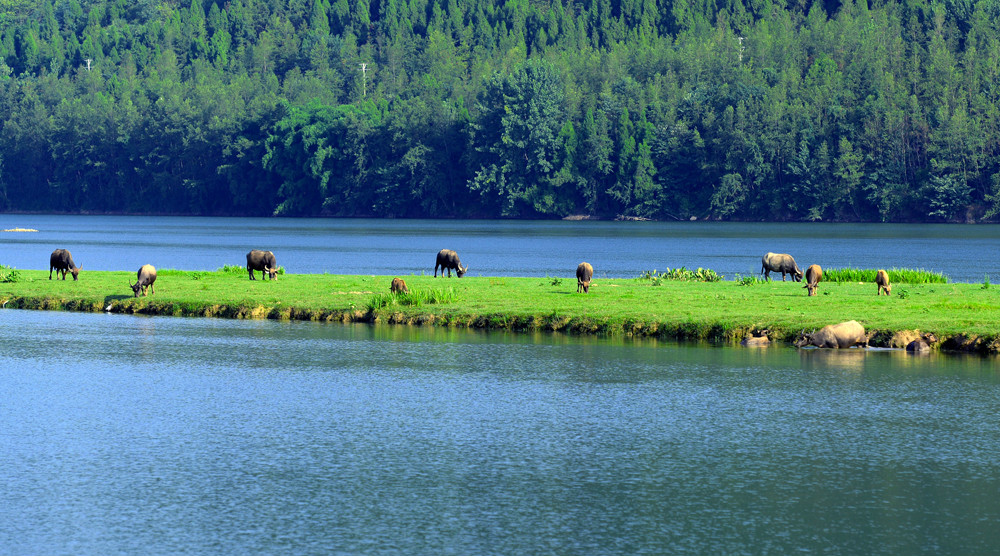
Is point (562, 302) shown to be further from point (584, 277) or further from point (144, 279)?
point (144, 279)

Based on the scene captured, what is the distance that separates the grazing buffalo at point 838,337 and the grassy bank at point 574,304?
460mm

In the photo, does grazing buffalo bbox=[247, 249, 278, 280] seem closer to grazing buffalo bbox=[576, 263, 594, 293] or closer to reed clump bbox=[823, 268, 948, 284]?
grazing buffalo bbox=[576, 263, 594, 293]

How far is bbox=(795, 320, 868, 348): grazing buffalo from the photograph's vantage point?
34.9m

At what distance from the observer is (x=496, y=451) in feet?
71.4

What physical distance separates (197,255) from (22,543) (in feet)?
243

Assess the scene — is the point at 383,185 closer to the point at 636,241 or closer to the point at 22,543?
the point at 636,241

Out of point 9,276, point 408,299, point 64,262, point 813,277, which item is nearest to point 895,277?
point 813,277

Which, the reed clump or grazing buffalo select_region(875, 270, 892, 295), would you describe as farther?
the reed clump

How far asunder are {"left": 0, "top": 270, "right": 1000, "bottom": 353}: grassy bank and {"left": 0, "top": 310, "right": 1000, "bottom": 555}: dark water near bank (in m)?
2.41

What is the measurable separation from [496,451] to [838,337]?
16469 mm

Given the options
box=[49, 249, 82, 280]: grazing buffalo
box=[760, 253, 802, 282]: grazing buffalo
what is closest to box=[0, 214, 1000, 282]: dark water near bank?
box=[760, 253, 802, 282]: grazing buffalo

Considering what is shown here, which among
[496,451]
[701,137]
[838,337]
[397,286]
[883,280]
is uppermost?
[701,137]

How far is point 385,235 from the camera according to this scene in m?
128

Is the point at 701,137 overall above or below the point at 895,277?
above
